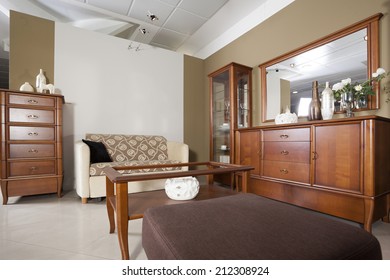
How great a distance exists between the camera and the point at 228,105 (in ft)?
9.62

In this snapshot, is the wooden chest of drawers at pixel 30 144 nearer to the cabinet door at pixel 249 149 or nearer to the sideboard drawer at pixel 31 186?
the sideboard drawer at pixel 31 186

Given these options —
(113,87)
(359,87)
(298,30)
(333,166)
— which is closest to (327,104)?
(359,87)

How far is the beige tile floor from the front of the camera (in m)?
1.18

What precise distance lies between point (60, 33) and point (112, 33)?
0.89m

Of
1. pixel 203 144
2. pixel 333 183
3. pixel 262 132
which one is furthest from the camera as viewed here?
pixel 203 144

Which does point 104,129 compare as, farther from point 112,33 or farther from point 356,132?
point 356,132

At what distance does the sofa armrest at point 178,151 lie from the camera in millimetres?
2881

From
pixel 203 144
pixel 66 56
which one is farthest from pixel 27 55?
pixel 203 144

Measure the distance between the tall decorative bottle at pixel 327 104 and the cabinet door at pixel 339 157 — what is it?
31 cm

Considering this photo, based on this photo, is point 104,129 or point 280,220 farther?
point 104,129

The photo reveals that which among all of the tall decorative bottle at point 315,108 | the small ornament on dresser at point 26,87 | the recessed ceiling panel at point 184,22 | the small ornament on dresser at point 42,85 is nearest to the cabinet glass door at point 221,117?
the recessed ceiling panel at point 184,22

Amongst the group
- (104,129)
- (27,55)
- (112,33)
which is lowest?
(104,129)

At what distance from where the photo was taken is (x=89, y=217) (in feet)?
5.83

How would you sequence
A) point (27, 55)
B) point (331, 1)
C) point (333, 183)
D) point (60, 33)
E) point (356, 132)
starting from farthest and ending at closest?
1. point (60, 33)
2. point (27, 55)
3. point (331, 1)
4. point (333, 183)
5. point (356, 132)
